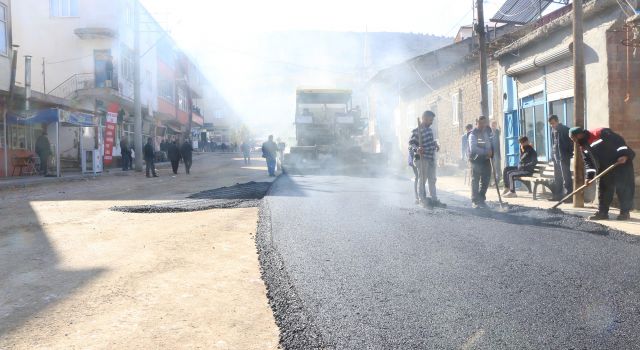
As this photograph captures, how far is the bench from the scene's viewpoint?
852 centimetres

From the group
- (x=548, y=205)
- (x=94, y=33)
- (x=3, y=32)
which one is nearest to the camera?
(x=548, y=205)

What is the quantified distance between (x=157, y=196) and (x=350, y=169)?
792 centimetres

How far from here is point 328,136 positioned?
57.4ft

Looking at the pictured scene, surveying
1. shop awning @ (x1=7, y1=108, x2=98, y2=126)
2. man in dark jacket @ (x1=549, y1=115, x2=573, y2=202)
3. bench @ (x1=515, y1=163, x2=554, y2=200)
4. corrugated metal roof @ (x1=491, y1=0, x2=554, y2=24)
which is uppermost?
corrugated metal roof @ (x1=491, y1=0, x2=554, y2=24)

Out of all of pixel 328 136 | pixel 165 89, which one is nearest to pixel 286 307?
pixel 328 136

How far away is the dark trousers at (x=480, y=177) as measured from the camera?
745cm

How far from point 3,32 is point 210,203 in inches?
467

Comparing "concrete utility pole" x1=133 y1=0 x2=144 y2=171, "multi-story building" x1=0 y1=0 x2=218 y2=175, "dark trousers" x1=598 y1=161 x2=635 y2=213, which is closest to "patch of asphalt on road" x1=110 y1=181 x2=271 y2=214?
"dark trousers" x1=598 y1=161 x2=635 y2=213

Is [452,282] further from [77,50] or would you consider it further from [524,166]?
[77,50]

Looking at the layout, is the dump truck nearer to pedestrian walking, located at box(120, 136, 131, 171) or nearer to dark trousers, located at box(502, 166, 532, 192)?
dark trousers, located at box(502, 166, 532, 192)

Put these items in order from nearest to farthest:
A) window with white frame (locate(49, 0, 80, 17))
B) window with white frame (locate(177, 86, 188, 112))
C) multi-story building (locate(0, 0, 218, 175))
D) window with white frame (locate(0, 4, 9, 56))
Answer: window with white frame (locate(0, 4, 9, 56))
multi-story building (locate(0, 0, 218, 175))
window with white frame (locate(49, 0, 80, 17))
window with white frame (locate(177, 86, 188, 112))

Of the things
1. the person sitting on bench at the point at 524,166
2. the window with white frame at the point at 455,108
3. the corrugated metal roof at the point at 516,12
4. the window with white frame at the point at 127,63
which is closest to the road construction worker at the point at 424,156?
the person sitting on bench at the point at 524,166

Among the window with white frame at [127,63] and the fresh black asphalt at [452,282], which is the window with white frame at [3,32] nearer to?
the window with white frame at [127,63]

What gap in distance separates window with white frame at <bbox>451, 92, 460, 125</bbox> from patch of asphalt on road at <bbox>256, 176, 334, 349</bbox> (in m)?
13.8
